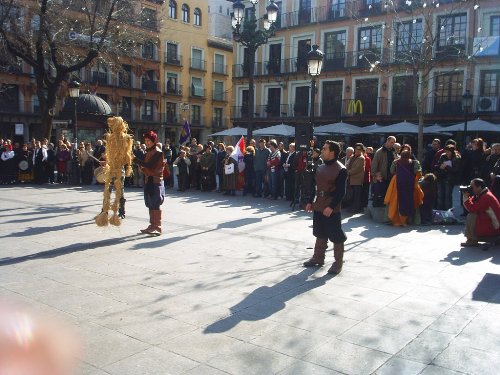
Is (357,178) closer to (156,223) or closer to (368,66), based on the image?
(156,223)

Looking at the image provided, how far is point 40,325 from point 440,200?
10.5 metres

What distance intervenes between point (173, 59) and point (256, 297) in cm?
4644

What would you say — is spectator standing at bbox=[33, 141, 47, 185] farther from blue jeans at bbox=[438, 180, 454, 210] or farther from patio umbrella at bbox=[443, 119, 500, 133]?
patio umbrella at bbox=[443, 119, 500, 133]

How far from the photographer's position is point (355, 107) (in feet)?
109

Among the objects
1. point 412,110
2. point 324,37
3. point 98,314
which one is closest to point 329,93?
point 324,37

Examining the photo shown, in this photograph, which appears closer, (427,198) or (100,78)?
(427,198)

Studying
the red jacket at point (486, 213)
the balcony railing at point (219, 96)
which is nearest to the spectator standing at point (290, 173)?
the red jacket at point (486, 213)

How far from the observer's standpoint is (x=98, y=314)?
4.75 m

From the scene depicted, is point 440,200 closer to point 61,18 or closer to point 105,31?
point 105,31

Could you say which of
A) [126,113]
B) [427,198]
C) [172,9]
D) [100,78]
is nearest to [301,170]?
[427,198]

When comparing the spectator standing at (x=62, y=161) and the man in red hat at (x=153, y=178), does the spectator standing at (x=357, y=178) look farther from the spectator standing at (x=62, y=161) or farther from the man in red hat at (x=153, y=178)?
the spectator standing at (x=62, y=161)

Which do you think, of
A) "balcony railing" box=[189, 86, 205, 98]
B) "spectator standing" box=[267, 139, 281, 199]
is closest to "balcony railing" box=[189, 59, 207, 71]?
"balcony railing" box=[189, 86, 205, 98]

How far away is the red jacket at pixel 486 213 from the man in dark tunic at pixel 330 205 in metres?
3.01

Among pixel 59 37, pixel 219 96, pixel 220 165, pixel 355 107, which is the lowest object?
pixel 220 165
